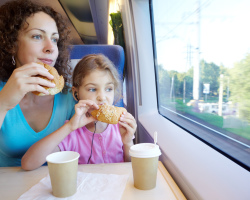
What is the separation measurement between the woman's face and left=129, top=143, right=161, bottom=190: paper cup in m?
0.78

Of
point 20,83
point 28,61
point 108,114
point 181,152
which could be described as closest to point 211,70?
point 181,152

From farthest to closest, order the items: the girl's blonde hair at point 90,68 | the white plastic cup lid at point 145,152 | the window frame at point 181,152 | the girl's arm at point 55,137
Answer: the girl's blonde hair at point 90,68, the girl's arm at point 55,137, the white plastic cup lid at point 145,152, the window frame at point 181,152

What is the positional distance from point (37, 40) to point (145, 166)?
36.7 inches

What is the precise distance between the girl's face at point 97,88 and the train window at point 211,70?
0.55 metres

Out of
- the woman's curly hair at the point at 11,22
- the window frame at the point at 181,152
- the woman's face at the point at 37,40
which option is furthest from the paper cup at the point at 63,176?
the woman's curly hair at the point at 11,22

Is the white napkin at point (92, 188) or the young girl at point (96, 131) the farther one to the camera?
the young girl at point (96, 131)

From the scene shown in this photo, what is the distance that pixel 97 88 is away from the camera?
1.25 m

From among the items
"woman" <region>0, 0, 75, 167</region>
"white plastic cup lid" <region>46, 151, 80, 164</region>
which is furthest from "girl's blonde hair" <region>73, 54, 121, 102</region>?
"white plastic cup lid" <region>46, 151, 80, 164</region>

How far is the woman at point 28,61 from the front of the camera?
118 centimetres

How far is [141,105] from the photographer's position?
2.18 metres

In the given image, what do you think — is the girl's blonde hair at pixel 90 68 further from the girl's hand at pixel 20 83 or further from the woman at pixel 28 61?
the girl's hand at pixel 20 83

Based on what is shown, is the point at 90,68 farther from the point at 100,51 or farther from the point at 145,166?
the point at 145,166

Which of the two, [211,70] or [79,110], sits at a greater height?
[211,70]

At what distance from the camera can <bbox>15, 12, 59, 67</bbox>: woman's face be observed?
1.17 meters
